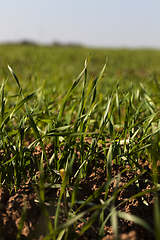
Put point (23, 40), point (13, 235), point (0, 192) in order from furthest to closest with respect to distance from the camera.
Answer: point (23, 40) < point (0, 192) < point (13, 235)

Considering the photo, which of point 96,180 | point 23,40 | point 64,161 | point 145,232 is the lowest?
point 145,232

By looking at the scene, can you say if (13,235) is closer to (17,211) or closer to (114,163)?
(17,211)

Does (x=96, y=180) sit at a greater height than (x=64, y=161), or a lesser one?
lesser

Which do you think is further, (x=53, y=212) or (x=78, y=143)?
(x=78, y=143)

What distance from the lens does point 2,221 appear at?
0.75m

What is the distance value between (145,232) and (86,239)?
0.26 metres

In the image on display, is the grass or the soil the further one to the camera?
the soil

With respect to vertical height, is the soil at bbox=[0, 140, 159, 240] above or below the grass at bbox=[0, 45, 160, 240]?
below

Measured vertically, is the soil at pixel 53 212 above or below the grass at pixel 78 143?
below

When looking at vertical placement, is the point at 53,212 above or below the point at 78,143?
below

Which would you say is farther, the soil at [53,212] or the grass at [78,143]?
the soil at [53,212]

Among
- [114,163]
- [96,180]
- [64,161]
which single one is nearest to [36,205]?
[64,161]

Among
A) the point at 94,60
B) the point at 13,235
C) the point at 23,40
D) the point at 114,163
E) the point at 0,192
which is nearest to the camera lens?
the point at 13,235

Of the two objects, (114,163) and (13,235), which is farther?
(114,163)
